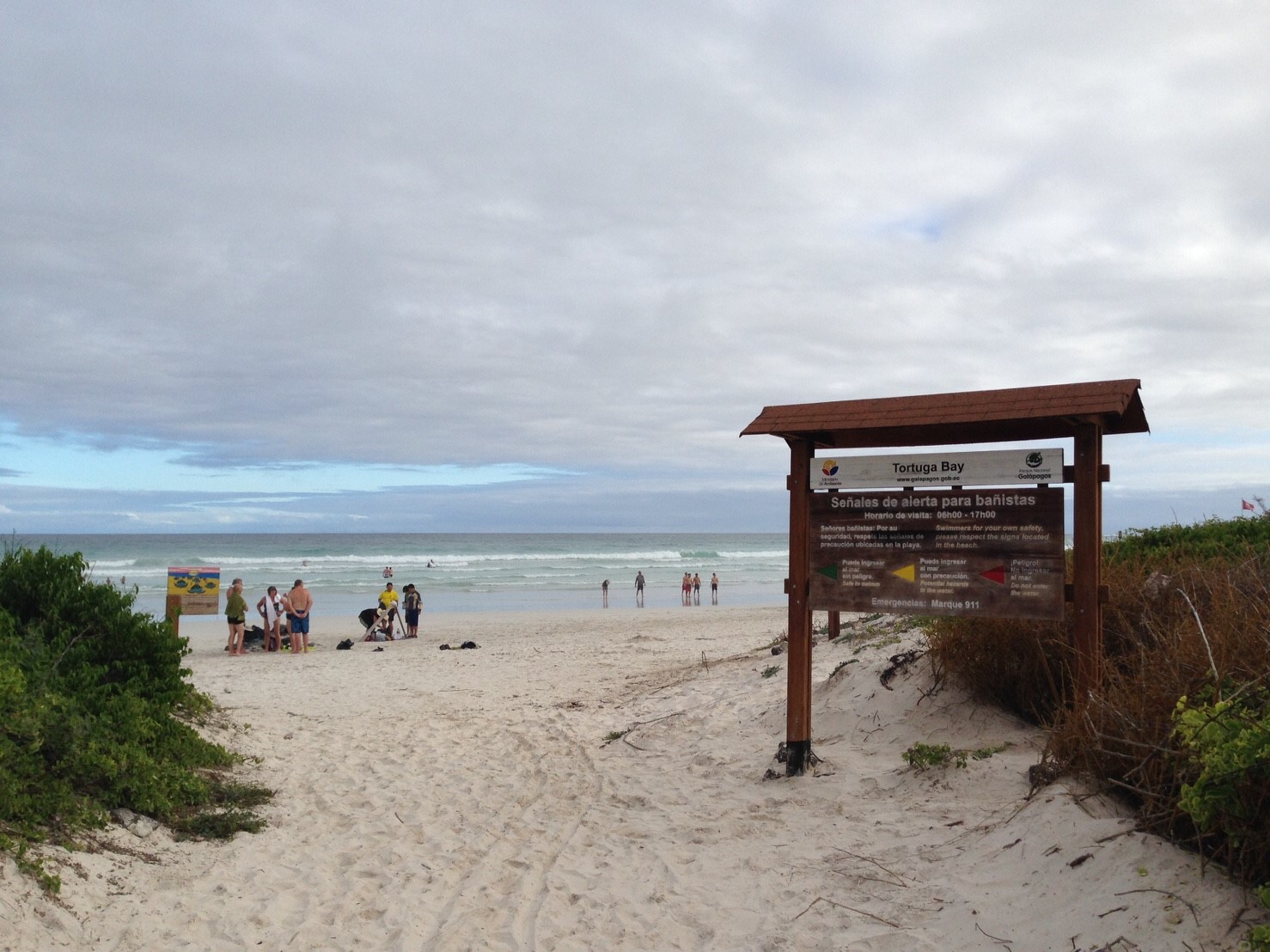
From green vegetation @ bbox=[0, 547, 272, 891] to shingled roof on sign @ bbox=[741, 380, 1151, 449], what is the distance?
446cm

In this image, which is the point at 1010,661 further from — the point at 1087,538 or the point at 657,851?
the point at 657,851

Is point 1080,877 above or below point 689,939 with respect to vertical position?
above

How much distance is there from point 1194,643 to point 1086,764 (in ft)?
2.51

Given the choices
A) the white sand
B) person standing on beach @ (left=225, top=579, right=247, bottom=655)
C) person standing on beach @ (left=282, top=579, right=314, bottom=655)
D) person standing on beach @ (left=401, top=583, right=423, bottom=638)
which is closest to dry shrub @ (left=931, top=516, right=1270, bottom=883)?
the white sand

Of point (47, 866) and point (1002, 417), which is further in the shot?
point (1002, 417)

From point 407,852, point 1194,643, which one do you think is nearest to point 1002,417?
point 1194,643

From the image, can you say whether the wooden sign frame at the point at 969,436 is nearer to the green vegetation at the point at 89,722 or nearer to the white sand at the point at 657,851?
the white sand at the point at 657,851

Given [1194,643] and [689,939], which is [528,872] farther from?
[1194,643]

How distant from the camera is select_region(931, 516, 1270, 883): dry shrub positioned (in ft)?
11.8

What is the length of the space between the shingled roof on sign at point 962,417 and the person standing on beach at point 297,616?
1347 centimetres

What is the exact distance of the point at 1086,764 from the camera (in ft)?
14.3

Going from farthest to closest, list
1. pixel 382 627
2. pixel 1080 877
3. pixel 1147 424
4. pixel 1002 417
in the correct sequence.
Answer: pixel 382 627 → pixel 1147 424 → pixel 1002 417 → pixel 1080 877

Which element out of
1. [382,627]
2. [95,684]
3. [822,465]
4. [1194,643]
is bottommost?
[382,627]

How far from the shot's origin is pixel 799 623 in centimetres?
656
